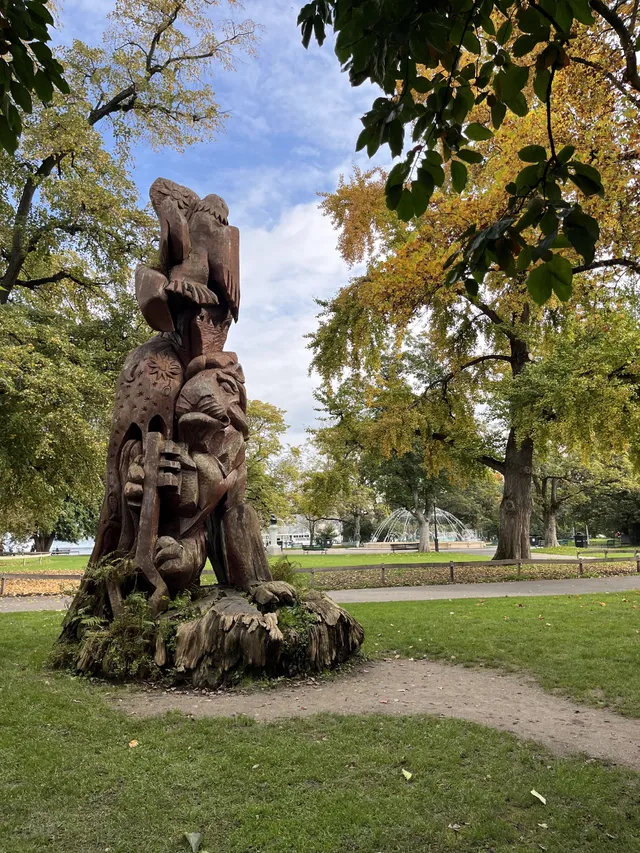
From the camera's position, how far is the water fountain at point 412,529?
53969 mm

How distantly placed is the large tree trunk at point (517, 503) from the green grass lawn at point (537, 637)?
21.6 ft

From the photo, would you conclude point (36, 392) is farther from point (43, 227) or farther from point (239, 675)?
point (239, 675)

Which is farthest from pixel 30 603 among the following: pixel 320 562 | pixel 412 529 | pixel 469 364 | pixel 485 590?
pixel 412 529

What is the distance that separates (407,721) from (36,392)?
10.8 metres

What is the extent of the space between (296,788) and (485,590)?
13327 mm

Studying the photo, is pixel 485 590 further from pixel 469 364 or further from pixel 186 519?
pixel 186 519

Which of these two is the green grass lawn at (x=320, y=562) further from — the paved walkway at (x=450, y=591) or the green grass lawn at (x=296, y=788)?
the green grass lawn at (x=296, y=788)

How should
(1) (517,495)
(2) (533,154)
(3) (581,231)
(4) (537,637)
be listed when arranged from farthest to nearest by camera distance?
(1) (517,495) < (4) (537,637) < (2) (533,154) < (3) (581,231)

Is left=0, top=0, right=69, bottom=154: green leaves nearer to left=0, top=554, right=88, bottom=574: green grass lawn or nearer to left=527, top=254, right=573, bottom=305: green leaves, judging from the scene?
left=527, top=254, right=573, bottom=305: green leaves

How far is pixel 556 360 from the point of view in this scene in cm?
1590

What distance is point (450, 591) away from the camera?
16047 mm

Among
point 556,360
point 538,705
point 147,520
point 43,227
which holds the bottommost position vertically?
point 538,705

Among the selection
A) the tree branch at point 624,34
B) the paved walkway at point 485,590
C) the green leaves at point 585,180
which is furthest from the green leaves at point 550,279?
the paved walkway at point 485,590

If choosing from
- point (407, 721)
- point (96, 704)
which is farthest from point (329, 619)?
point (96, 704)
